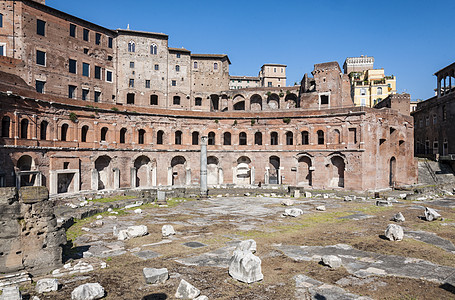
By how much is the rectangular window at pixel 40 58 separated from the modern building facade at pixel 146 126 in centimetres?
10

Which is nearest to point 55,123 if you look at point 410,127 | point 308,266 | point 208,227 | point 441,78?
point 208,227

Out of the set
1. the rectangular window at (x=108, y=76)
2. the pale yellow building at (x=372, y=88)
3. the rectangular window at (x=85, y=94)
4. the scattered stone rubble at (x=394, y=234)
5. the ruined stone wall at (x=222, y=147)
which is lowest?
the scattered stone rubble at (x=394, y=234)

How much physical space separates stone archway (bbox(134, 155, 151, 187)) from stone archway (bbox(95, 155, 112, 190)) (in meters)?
3.15

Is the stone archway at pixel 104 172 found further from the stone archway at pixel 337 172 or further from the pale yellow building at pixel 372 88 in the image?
the pale yellow building at pixel 372 88

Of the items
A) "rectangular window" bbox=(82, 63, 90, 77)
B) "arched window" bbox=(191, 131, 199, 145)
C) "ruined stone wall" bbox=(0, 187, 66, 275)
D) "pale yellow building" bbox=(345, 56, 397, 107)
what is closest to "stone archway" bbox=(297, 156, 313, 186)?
"arched window" bbox=(191, 131, 199, 145)

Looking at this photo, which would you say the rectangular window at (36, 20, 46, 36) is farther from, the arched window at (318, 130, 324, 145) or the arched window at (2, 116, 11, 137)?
the arched window at (318, 130, 324, 145)

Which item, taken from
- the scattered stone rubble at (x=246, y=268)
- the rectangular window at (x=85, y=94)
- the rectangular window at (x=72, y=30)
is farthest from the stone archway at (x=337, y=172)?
the rectangular window at (x=72, y=30)

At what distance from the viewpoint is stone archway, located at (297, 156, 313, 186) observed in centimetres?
3431

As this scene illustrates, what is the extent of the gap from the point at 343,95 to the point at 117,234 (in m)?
33.2

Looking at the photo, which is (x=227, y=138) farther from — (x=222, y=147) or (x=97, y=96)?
(x=97, y=96)

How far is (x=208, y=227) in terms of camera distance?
16.0 metres

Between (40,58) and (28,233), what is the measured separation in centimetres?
2955

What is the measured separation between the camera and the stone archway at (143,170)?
3391 cm

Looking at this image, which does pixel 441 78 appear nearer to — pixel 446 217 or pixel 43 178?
pixel 446 217
